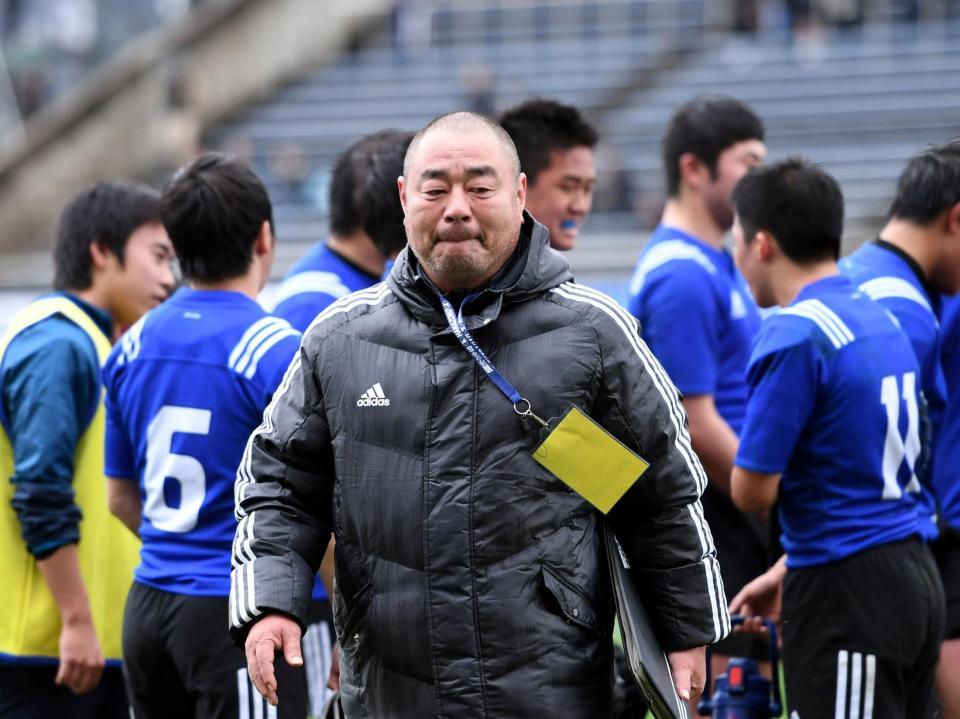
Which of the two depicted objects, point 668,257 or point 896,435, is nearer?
point 896,435

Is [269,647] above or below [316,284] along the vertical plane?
below

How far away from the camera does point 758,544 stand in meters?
5.65

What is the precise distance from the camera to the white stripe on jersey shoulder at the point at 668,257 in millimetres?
5688

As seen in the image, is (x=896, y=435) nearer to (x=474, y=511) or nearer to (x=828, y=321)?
(x=828, y=321)

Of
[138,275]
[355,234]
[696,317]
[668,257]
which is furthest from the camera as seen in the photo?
[668,257]

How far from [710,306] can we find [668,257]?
243 millimetres

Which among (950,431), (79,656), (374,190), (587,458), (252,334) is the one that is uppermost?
(374,190)

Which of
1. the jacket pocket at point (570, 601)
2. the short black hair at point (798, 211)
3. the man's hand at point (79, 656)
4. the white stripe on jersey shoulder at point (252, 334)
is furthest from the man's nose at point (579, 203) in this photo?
the jacket pocket at point (570, 601)

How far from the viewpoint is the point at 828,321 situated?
4.51 metres

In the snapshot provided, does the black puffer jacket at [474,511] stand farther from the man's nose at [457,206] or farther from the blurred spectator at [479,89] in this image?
the blurred spectator at [479,89]

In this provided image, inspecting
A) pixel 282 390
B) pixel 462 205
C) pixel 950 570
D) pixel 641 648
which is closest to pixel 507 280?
pixel 462 205

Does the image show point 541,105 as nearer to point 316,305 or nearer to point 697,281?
point 697,281

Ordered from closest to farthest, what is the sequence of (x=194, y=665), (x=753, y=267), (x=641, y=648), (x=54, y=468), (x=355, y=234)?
(x=641, y=648) → (x=194, y=665) → (x=54, y=468) → (x=753, y=267) → (x=355, y=234)

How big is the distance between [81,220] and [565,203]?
1.80m
